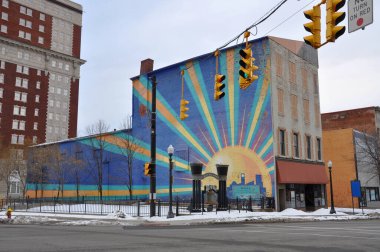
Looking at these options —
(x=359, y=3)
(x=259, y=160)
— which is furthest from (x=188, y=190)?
(x=359, y=3)

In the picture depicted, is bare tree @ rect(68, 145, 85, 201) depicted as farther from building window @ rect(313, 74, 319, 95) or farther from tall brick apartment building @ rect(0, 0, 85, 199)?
tall brick apartment building @ rect(0, 0, 85, 199)

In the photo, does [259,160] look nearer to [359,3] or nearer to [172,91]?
[172,91]

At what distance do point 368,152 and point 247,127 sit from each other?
19077 millimetres

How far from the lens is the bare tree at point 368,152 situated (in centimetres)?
4819

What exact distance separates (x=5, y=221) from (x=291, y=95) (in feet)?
87.9

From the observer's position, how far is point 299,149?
39.3 meters

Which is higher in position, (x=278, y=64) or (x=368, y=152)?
(x=278, y=64)

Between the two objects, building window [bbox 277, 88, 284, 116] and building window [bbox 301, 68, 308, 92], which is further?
building window [bbox 301, 68, 308, 92]

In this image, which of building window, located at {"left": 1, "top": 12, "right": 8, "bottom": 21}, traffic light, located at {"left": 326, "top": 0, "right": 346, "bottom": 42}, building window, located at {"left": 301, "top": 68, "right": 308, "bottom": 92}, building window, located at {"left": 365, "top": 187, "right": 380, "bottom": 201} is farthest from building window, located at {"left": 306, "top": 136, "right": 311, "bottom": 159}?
building window, located at {"left": 1, "top": 12, "right": 8, "bottom": 21}

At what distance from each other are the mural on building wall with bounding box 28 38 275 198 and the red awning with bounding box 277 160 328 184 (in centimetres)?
108

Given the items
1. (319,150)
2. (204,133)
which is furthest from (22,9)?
(319,150)

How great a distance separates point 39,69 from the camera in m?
87.8

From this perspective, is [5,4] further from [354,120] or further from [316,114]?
[354,120]

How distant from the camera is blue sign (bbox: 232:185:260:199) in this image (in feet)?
117
